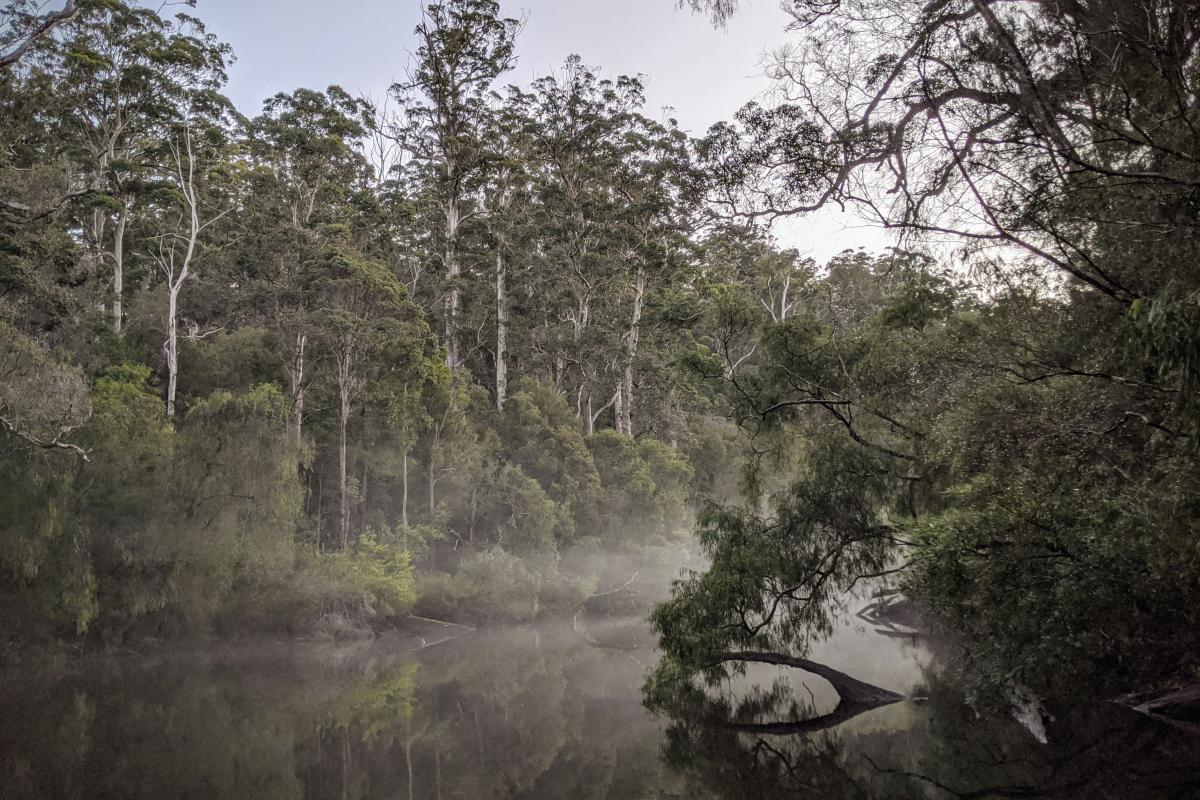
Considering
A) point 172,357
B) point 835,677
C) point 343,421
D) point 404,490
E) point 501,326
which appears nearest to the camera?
point 835,677

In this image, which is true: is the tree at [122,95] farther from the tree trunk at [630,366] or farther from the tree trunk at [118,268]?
the tree trunk at [630,366]

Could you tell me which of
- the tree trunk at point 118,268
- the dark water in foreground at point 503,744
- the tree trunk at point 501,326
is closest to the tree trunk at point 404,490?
the tree trunk at point 501,326

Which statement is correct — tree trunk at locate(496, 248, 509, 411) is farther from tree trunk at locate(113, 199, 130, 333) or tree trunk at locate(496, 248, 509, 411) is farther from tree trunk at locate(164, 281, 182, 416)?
tree trunk at locate(113, 199, 130, 333)

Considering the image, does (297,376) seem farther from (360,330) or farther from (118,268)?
(118,268)

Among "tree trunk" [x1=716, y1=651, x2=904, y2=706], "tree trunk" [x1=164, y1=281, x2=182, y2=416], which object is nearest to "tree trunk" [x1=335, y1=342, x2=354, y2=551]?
"tree trunk" [x1=164, y1=281, x2=182, y2=416]

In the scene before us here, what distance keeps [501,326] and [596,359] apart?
3938 millimetres

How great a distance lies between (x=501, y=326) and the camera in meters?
31.5

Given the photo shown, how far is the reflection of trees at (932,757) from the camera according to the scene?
917 centimetres

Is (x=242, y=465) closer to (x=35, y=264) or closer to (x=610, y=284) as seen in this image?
(x=35, y=264)

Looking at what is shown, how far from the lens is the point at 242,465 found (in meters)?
21.3

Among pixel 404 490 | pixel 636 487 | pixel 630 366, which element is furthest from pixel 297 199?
pixel 636 487

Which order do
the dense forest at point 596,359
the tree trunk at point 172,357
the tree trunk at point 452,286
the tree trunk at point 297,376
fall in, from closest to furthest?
1. the dense forest at point 596,359
2. the tree trunk at point 172,357
3. the tree trunk at point 297,376
4. the tree trunk at point 452,286

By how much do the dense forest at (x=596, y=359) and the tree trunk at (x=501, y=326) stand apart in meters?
0.21

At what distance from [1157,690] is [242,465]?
19801 mm
